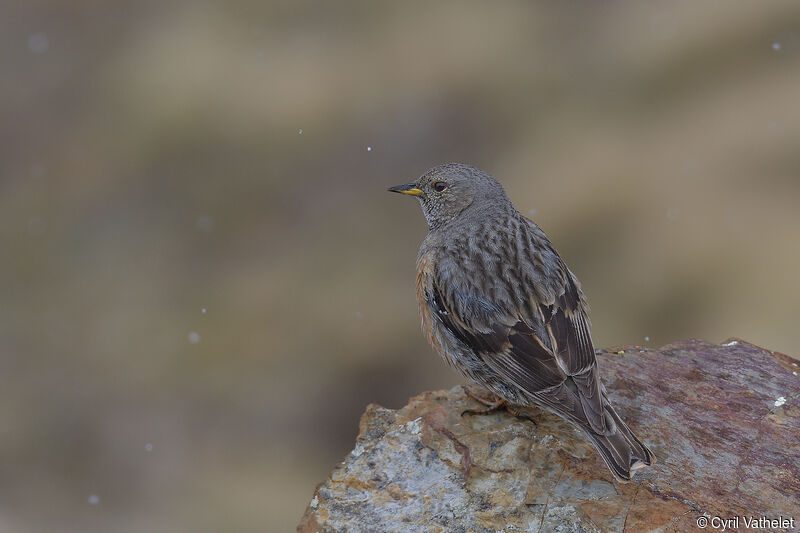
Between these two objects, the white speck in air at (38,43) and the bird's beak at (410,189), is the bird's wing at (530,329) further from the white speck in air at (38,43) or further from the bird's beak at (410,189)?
the white speck in air at (38,43)

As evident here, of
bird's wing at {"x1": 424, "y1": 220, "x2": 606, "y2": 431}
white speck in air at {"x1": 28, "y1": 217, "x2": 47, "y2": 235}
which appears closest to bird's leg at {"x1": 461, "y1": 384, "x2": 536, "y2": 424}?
bird's wing at {"x1": 424, "y1": 220, "x2": 606, "y2": 431}

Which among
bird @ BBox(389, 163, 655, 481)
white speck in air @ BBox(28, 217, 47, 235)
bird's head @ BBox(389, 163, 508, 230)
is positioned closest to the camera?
bird @ BBox(389, 163, 655, 481)

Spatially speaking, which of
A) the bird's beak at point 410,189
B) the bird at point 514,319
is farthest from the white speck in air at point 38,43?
the bird at point 514,319

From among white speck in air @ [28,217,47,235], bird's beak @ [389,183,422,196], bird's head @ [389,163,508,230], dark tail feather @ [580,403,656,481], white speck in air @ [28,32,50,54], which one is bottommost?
dark tail feather @ [580,403,656,481]

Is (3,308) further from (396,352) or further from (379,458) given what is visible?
(379,458)

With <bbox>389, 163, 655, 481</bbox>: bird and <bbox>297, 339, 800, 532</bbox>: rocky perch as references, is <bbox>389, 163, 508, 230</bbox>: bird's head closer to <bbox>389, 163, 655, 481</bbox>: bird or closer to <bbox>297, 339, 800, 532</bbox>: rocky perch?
<bbox>389, 163, 655, 481</bbox>: bird
